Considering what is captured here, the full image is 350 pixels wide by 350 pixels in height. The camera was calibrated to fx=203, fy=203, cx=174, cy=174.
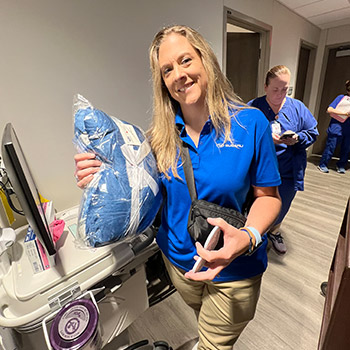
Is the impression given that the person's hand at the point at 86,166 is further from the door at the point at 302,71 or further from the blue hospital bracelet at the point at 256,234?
the door at the point at 302,71

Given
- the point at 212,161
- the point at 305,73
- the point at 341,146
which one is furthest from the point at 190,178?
the point at 305,73

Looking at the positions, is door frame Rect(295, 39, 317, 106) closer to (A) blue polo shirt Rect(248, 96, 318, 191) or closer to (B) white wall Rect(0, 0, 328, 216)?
(A) blue polo shirt Rect(248, 96, 318, 191)

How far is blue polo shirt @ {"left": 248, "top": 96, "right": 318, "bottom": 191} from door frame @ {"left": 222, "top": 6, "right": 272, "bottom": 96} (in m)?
0.89

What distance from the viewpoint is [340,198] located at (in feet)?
8.70

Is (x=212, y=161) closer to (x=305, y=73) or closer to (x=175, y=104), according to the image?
(x=175, y=104)

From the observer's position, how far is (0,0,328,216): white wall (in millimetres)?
967

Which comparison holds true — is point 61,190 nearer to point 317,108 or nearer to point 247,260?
point 247,260

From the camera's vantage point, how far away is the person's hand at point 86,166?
1.93 ft

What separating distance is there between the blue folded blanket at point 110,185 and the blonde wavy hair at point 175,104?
12 centimetres

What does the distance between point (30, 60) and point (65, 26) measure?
0.27 metres

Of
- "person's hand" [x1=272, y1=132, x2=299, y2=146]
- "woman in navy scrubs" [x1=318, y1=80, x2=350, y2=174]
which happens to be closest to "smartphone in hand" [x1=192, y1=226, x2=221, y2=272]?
"person's hand" [x1=272, y1=132, x2=299, y2=146]

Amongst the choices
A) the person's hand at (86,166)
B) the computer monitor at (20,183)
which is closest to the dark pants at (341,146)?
the person's hand at (86,166)

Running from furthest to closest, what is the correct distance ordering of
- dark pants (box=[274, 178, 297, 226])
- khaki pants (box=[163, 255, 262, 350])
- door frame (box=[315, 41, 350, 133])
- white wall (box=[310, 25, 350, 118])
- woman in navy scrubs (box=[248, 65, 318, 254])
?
door frame (box=[315, 41, 350, 133]), white wall (box=[310, 25, 350, 118]), dark pants (box=[274, 178, 297, 226]), woman in navy scrubs (box=[248, 65, 318, 254]), khaki pants (box=[163, 255, 262, 350])

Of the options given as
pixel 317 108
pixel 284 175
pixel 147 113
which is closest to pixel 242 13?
pixel 147 113
